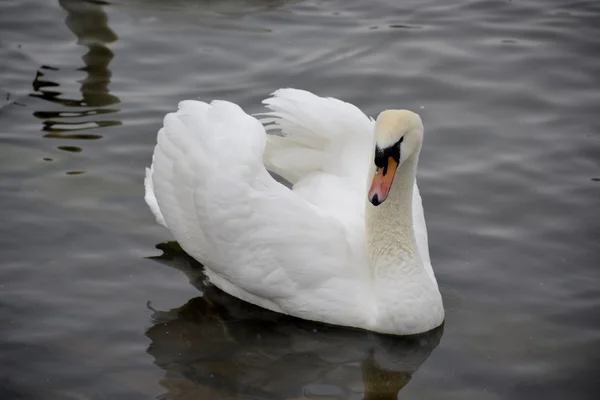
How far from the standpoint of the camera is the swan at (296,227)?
656 centimetres

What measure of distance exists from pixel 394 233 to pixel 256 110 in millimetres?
3294

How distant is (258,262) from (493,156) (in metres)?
3.07

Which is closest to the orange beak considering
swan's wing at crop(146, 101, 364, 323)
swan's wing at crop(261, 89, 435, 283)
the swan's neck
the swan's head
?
the swan's head

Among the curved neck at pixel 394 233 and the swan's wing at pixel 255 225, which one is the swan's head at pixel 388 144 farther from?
the swan's wing at pixel 255 225

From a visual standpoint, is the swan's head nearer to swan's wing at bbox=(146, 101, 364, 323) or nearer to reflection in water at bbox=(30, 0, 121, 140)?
swan's wing at bbox=(146, 101, 364, 323)

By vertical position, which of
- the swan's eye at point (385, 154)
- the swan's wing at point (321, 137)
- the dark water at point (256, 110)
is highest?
the swan's eye at point (385, 154)

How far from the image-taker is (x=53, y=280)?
24.0 ft

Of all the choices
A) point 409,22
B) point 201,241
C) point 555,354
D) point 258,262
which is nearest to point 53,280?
point 201,241

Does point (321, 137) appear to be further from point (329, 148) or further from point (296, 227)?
point (296, 227)

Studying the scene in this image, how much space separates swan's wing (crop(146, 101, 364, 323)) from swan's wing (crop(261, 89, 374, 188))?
52 cm

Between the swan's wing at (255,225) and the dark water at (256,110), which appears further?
the swan's wing at (255,225)

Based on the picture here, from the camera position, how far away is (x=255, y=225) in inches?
261

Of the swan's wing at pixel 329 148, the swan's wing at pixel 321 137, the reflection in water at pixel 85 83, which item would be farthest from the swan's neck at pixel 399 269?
the reflection in water at pixel 85 83

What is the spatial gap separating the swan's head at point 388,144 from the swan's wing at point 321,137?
0.95 metres
